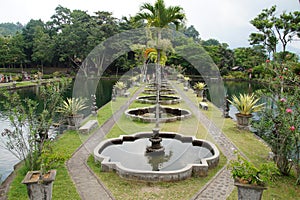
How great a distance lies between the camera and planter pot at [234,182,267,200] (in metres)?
3.96

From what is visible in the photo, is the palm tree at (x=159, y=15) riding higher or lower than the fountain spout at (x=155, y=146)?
higher

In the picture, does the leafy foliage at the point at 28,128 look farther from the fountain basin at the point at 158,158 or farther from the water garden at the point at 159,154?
the fountain basin at the point at 158,158

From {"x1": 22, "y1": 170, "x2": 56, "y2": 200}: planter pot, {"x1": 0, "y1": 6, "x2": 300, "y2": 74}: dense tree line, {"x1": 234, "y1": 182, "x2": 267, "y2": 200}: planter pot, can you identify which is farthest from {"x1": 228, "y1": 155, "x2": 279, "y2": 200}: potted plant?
{"x1": 0, "y1": 6, "x2": 300, "y2": 74}: dense tree line

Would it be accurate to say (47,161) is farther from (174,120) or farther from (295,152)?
(174,120)

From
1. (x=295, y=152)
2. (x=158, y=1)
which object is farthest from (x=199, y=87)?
(x=295, y=152)

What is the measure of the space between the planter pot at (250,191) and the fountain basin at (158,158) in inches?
66.3

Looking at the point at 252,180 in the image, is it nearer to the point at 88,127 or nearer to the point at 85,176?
the point at 85,176

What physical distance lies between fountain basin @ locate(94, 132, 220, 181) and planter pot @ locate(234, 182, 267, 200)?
1684 mm

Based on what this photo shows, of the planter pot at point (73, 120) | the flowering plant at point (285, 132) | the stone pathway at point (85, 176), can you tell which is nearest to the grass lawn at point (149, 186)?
the stone pathway at point (85, 176)

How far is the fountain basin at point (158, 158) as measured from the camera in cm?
556

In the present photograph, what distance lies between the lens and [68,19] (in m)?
49.8

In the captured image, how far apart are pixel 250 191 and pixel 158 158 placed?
10.5 feet

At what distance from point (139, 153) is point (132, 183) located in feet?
5.96

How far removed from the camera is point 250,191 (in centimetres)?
400
